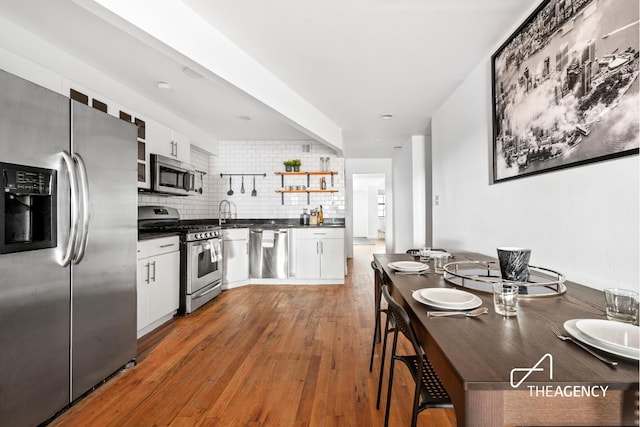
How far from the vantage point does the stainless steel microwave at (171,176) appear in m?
3.56

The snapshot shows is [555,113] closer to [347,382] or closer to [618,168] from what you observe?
[618,168]

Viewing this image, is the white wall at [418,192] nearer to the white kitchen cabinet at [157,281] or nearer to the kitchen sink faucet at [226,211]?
the kitchen sink faucet at [226,211]

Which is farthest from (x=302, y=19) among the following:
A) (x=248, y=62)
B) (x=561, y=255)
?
(x=561, y=255)

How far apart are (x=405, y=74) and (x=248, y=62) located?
1433 mm

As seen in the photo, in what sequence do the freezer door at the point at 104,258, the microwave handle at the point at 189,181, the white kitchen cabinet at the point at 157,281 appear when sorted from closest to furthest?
the freezer door at the point at 104,258
the white kitchen cabinet at the point at 157,281
the microwave handle at the point at 189,181

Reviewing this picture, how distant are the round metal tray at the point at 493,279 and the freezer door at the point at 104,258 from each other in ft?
6.69

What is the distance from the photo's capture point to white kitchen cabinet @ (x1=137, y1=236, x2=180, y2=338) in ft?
9.28

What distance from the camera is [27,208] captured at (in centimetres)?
161

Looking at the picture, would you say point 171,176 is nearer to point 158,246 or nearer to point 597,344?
point 158,246

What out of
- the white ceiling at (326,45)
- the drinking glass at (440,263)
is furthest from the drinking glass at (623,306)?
the white ceiling at (326,45)

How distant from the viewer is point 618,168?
133 cm

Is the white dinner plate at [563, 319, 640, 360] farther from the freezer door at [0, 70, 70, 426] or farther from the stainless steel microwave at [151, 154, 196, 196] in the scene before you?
the stainless steel microwave at [151, 154, 196, 196]

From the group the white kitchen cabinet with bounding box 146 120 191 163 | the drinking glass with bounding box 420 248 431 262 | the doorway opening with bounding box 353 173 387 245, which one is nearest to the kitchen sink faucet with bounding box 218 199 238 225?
the white kitchen cabinet with bounding box 146 120 191 163

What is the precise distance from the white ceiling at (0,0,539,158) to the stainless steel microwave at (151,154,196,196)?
0.73m
